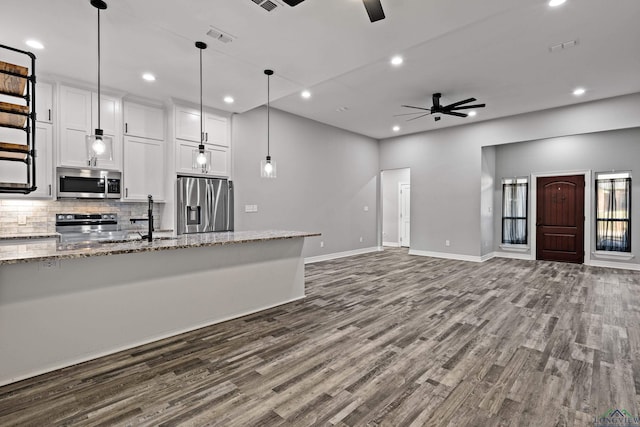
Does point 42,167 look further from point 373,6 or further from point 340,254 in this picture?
point 340,254

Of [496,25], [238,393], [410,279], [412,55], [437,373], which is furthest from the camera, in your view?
[410,279]

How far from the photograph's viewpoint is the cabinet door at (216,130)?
17.5 ft

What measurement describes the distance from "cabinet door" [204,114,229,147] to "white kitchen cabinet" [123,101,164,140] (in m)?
0.69

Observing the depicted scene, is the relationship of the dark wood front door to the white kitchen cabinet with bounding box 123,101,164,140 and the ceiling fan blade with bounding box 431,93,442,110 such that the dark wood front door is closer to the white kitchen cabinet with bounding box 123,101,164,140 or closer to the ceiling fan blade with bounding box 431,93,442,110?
the ceiling fan blade with bounding box 431,93,442,110

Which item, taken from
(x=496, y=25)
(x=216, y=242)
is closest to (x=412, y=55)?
(x=496, y=25)

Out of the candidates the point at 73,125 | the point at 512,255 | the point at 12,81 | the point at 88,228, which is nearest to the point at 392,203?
the point at 512,255

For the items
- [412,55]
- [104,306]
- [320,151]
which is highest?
[412,55]

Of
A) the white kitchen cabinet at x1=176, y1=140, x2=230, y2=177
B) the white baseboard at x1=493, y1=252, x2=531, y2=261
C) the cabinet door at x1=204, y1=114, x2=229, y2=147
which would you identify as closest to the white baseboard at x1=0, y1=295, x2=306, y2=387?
the white kitchen cabinet at x1=176, y1=140, x2=230, y2=177

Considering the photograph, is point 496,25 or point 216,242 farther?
point 496,25

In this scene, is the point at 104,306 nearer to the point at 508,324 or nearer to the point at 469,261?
the point at 508,324

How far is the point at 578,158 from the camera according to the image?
22.7ft

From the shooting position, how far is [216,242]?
315 cm

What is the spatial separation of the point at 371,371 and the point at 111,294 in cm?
232

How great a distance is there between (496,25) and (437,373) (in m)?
3.60
